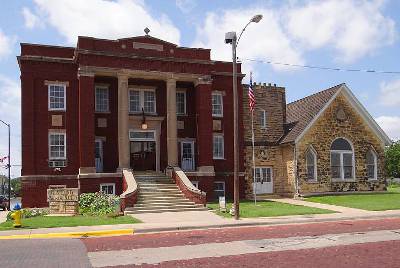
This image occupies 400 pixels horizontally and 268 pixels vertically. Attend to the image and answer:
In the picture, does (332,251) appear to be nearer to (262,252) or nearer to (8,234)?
(262,252)

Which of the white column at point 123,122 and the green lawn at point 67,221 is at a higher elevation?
the white column at point 123,122

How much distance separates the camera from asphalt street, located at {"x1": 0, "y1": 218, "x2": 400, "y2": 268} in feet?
35.7

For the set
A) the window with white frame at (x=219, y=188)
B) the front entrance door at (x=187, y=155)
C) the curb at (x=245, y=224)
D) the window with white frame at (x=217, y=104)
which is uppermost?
the window with white frame at (x=217, y=104)


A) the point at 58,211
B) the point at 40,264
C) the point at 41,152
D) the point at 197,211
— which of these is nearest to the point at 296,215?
the point at 197,211

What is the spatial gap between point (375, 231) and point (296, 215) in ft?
19.0

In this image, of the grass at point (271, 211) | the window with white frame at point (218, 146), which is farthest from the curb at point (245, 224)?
the window with white frame at point (218, 146)

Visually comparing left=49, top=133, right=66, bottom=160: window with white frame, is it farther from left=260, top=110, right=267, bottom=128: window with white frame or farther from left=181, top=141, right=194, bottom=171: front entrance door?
left=260, top=110, right=267, bottom=128: window with white frame

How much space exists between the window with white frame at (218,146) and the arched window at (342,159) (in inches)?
303

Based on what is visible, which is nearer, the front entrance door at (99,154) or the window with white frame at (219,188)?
the front entrance door at (99,154)

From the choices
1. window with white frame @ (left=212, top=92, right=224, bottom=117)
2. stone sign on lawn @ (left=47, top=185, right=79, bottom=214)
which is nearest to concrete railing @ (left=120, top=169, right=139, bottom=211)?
stone sign on lawn @ (left=47, top=185, right=79, bottom=214)

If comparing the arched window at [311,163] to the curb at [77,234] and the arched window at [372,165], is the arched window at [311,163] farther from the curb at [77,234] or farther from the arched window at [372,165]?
the curb at [77,234]

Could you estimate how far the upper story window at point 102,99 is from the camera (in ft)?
98.6

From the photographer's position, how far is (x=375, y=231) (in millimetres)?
16047

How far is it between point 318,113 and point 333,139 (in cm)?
229
